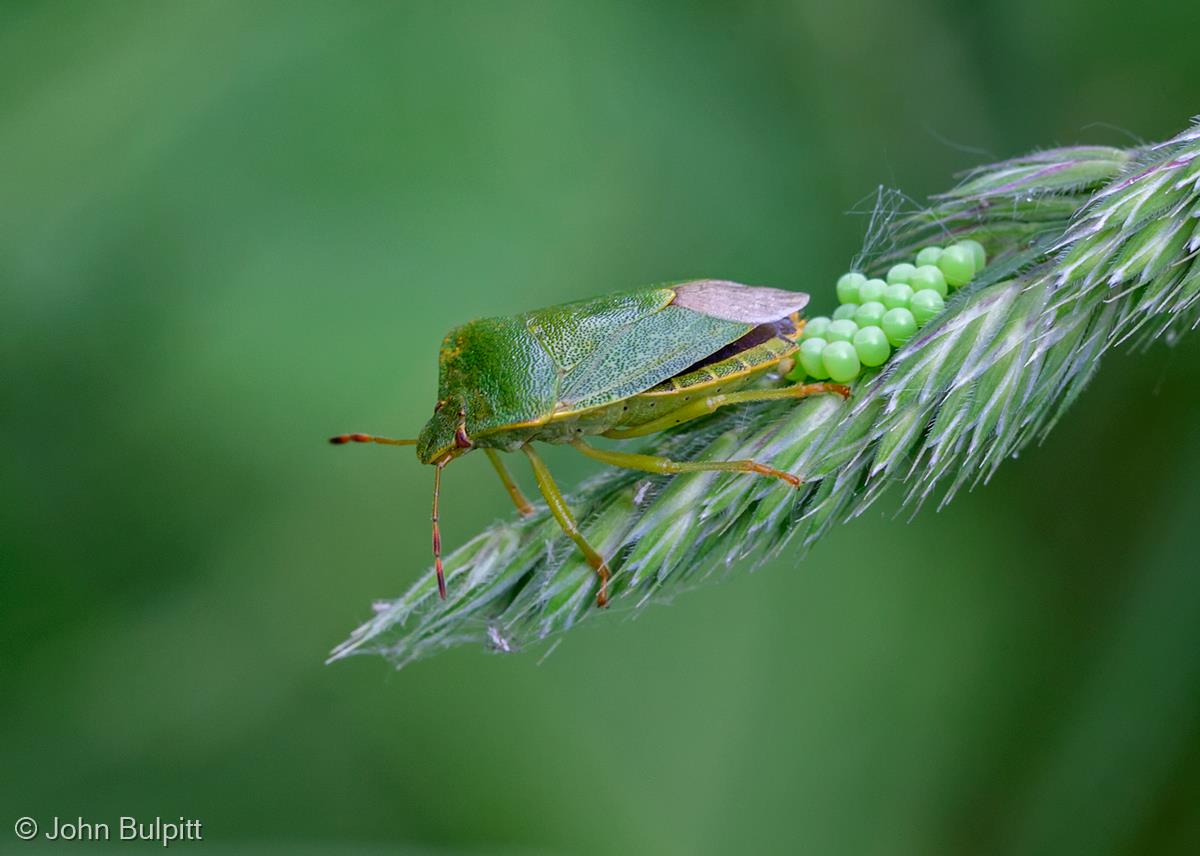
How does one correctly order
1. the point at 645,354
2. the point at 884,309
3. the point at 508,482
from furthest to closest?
the point at 508,482
the point at 645,354
the point at 884,309

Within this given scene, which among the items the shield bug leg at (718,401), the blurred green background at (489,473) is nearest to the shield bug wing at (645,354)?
the shield bug leg at (718,401)

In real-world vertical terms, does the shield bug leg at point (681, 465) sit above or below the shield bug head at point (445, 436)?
below

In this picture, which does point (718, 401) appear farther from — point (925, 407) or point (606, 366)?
point (925, 407)

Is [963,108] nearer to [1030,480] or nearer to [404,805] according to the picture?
[1030,480]

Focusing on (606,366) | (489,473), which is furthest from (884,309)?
(489,473)

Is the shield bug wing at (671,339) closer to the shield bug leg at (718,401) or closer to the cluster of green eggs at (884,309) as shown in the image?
the shield bug leg at (718,401)

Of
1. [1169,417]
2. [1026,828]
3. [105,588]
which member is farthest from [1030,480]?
[105,588]
